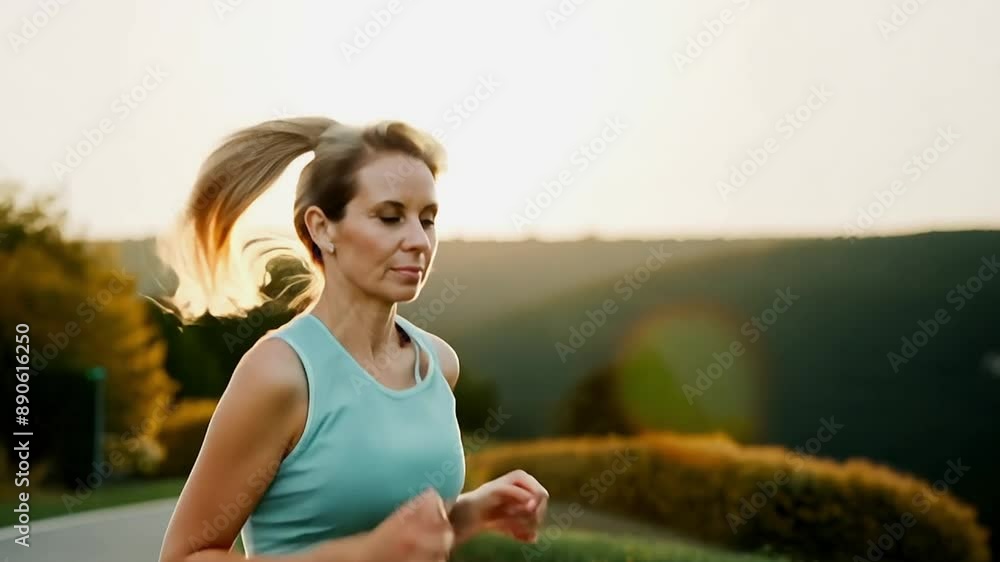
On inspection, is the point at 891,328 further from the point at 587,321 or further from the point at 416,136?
the point at 416,136

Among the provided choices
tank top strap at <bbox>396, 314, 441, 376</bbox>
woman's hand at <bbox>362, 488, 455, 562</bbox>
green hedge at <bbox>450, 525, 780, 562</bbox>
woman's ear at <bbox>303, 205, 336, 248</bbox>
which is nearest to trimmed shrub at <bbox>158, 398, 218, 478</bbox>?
green hedge at <bbox>450, 525, 780, 562</bbox>

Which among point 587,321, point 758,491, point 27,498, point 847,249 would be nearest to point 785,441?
point 847,249

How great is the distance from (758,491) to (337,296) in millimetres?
8024

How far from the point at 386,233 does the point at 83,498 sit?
1536cm

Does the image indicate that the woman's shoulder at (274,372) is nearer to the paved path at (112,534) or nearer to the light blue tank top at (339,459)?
the light blue tank top at (339,459)

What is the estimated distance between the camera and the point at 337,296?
2100 millimetres

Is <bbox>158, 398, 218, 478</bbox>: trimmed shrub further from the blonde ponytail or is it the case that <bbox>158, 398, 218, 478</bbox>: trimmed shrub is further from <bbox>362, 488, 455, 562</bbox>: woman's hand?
<bbox>362, 488, 455, 562</bbox>: woman's hand

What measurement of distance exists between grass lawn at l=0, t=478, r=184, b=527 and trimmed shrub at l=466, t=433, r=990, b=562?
705cm

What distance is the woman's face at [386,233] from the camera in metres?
2.04

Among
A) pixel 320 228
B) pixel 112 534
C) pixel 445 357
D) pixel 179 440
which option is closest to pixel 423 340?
pixel 445 357

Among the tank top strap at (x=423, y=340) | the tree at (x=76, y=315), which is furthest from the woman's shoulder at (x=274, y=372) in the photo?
Answer: the tree at (x=76, y=315)

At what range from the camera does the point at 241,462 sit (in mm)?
1880

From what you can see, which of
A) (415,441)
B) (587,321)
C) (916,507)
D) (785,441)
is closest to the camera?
(415,441)

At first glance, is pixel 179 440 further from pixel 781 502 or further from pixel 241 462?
pixel 241 462
